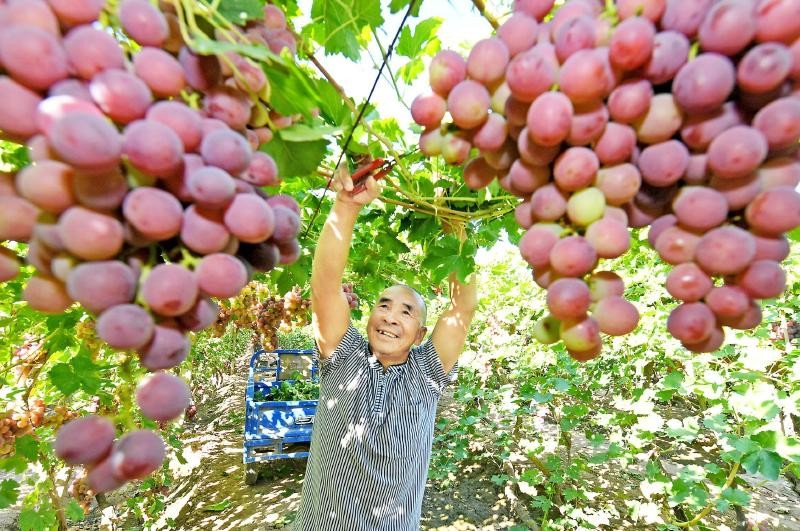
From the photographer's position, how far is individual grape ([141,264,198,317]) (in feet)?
1.64

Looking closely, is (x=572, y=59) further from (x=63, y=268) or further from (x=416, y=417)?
(x=416, y=417)

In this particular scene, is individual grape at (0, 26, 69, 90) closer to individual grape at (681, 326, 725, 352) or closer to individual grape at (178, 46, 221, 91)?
individual grape at (178, 46, 221, 91)

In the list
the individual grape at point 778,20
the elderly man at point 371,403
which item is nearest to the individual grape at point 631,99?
the individual grape at point 778,20

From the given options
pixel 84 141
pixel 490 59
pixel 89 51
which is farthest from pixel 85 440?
pixel 490 59

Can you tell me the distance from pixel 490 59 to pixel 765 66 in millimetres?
324

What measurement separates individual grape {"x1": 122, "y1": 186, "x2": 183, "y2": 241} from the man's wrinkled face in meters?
1.75

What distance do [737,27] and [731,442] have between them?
2.42 meters

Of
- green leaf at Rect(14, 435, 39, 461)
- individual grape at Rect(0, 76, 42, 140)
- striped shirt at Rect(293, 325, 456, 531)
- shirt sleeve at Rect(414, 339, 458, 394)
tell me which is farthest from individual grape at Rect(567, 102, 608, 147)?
green leaf at Rect(14, 435, 39, 461)

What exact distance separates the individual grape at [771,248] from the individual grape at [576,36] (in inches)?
13.4

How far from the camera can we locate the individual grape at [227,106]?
580mm

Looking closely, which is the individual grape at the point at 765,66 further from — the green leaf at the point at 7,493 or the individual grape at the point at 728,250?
the green leaf at the point at 7,493

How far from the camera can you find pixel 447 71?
67cm

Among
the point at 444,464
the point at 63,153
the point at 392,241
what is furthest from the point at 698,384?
the point at 444,464

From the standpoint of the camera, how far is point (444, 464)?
17.7 feet
